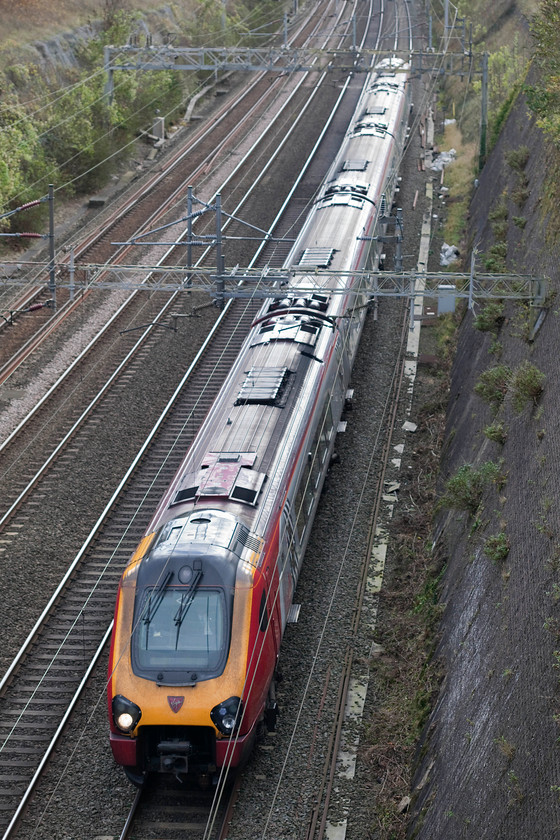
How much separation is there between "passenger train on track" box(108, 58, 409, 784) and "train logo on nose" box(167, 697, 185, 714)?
1 centimetres

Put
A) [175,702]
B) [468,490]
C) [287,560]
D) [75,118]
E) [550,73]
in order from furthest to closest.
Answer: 1. [75,118]
2. [550,73]
3. [468,490]
4. [287,560]
5. [175,702]

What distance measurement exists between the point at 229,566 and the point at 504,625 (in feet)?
13.5

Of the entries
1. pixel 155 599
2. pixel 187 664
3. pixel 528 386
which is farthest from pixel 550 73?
pixel 187 664

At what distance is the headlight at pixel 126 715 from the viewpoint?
48.1 feet

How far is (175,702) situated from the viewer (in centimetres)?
1462

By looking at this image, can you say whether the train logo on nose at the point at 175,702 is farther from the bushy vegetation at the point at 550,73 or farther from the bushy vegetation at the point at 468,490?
the bushy vegetation at the point at 550,73

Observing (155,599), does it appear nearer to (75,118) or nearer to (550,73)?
(550,73)

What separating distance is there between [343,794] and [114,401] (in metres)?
13.6

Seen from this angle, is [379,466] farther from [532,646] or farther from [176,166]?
[176,166]

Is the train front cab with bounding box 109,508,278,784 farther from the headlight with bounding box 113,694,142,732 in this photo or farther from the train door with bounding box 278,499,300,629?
the train door with bounding box 278,499,300,629

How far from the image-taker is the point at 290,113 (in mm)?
51469

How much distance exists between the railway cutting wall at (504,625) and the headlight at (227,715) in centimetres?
282

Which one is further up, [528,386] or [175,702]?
[528,386]

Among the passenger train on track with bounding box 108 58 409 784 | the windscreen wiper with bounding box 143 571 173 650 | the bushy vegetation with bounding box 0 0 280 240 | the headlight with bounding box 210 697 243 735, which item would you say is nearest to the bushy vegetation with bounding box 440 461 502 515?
the passenger train on track with bounding box 108 58 409 784
